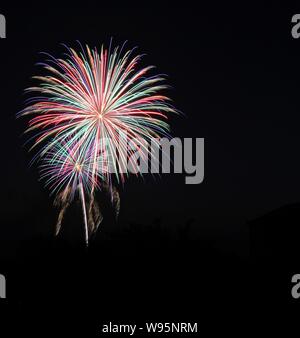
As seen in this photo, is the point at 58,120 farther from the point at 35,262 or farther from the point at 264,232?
the point at 264,232

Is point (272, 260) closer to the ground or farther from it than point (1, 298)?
farther from it

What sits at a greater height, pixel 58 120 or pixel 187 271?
pixel 58 120

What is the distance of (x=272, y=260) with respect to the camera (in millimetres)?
33781

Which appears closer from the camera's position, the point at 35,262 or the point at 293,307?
the point at 293,307

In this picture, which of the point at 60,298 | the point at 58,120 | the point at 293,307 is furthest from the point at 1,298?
the point at 293,307
